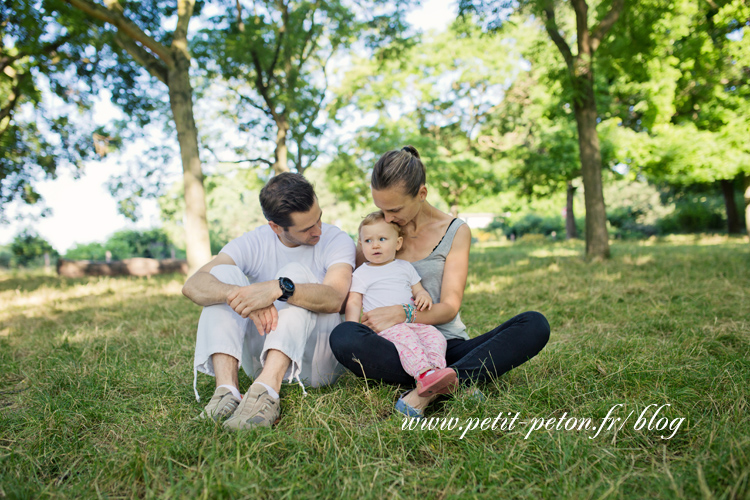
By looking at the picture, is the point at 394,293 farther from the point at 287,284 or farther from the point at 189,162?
the point at 189,162

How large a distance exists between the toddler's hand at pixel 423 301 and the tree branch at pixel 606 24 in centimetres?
776

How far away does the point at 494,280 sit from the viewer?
7.28 meters

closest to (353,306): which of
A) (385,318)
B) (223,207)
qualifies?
(385,318)

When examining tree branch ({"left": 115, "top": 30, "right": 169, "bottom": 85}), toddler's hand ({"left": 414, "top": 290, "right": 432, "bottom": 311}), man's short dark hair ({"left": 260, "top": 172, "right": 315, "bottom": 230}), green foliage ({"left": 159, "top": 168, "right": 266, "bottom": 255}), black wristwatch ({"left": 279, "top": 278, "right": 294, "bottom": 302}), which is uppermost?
tree branch ({"left": 115, "top": 30, "right": 169, "bottom": 85})

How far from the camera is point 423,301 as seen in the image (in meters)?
2.58

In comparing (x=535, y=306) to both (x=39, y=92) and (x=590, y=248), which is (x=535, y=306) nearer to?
(x=590, y=248)

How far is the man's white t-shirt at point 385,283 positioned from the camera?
103 inches

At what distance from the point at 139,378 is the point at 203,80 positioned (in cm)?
1447

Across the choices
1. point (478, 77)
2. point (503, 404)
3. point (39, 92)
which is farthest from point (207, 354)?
point (478, 77)

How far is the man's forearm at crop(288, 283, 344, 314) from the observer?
239 cm

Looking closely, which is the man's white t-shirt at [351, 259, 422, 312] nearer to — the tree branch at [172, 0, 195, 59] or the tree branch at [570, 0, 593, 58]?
the tree branch at [172, 0, 195, 59]

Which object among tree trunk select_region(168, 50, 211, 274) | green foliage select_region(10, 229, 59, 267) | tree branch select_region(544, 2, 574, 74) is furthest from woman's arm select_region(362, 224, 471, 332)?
green foliage select_region(10, 229, 59, 267)

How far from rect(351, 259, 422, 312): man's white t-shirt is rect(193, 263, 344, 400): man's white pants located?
0.23 metres

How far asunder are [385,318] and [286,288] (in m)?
0.55
